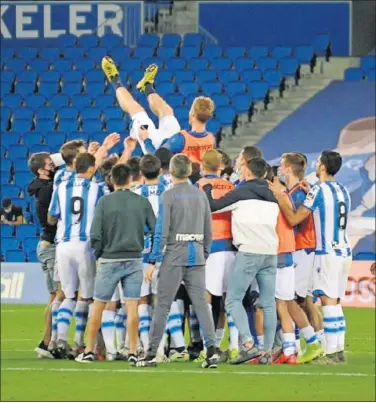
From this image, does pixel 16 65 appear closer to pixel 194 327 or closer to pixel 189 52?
pixel 189 52

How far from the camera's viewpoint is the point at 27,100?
31.5 m

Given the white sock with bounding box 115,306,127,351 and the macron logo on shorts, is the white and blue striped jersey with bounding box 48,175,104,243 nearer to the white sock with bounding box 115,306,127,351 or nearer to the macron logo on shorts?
the white sock with bounding box 115,306,127,351

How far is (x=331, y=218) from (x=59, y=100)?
18.4m

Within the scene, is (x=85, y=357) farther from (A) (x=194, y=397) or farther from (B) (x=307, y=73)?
(B) (x=307, y=73)

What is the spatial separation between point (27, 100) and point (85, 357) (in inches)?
730

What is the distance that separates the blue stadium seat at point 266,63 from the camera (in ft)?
103

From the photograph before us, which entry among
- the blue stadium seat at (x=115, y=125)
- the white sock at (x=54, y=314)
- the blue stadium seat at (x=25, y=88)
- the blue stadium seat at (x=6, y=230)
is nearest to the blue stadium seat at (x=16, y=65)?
the blue stadium seat at (x=25, y=88)

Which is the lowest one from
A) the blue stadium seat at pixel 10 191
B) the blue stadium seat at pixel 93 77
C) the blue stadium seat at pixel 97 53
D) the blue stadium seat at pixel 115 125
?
Result: the blue stadium seat at pixel 10 191

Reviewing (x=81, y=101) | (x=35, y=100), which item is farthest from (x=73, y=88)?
(x=35, y=100)

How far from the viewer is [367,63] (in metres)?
31.1

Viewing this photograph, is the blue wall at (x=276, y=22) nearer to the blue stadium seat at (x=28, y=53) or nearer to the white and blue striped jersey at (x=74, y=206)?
the blue stadium seat at (x=28, y=53)

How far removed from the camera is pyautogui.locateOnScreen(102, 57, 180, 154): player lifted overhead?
516 inches

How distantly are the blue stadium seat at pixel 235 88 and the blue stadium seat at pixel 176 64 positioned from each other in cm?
124

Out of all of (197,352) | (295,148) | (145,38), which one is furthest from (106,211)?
(145,38)
